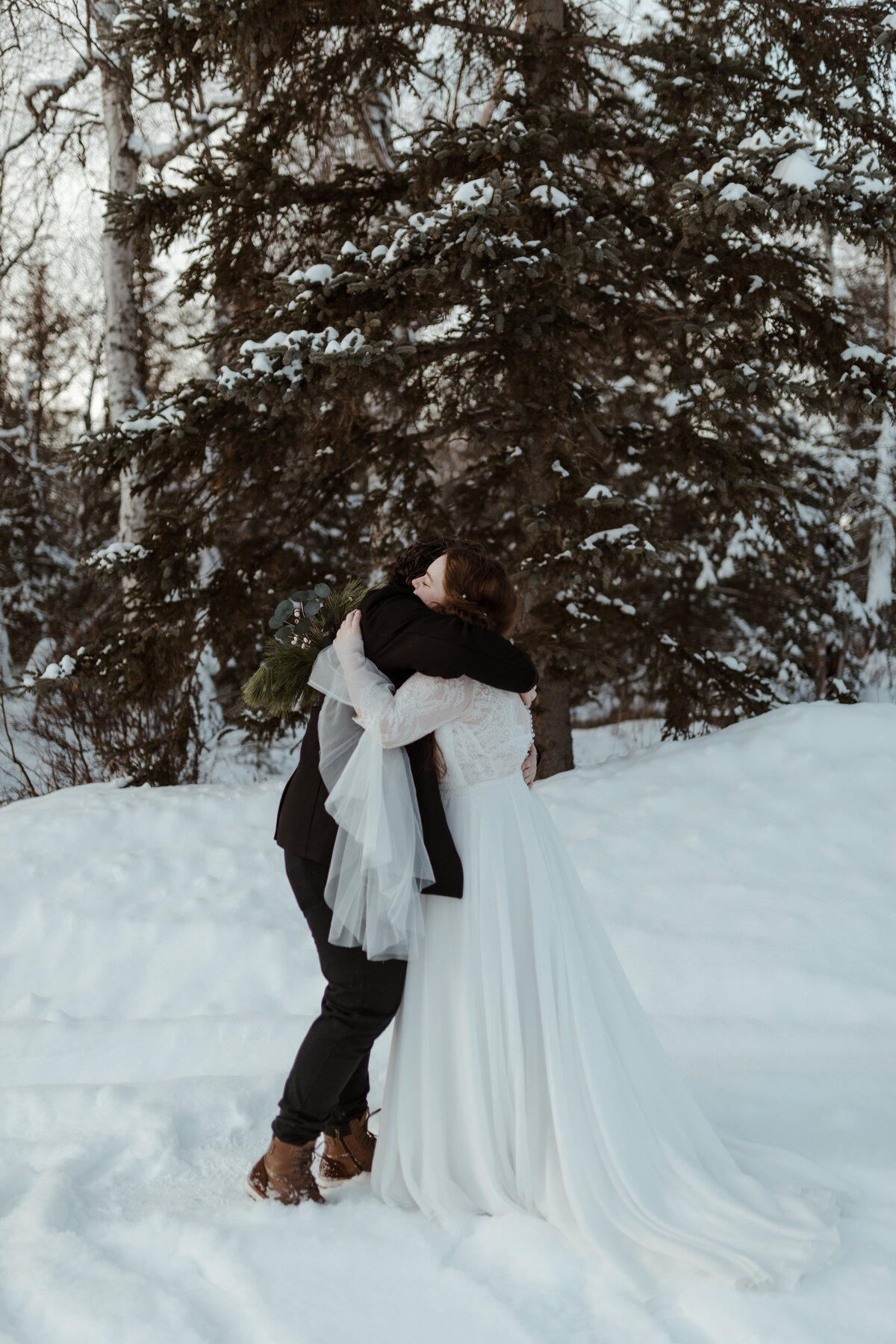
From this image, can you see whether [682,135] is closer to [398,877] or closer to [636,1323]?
[398,877]

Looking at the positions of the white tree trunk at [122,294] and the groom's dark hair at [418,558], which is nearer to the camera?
the groom's dark hair at [418,558]

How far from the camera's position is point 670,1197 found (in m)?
2.34

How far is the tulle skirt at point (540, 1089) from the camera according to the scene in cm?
235

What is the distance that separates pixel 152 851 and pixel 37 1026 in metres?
1.38

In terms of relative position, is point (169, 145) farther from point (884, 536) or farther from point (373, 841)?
point (884, 536)

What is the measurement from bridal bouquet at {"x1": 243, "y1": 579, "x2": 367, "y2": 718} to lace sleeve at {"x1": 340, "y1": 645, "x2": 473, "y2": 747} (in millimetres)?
255

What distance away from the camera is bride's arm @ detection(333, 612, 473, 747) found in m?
2.49

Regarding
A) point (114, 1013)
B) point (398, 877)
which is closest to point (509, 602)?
point (398, 877)

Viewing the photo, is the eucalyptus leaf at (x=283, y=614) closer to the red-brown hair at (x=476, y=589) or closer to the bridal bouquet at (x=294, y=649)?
the bridal bouquet at (x=294, y=649)

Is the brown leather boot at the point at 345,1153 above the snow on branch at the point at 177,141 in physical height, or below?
below

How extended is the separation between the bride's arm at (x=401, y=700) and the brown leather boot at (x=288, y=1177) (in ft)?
3.73

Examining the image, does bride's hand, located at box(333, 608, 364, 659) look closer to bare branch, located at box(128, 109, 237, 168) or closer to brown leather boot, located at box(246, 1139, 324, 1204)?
brown leather boot, located at box(246, 1139, 324, 1204)

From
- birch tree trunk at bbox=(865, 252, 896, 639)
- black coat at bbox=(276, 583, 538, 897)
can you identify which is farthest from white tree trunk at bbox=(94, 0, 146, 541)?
birch tree trunk at bbox=(865, 252, 896, 639)

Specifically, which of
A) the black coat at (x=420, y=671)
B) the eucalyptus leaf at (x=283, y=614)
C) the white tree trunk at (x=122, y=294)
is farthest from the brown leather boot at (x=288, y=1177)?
the white tree trunk at (x=122, y=294)
